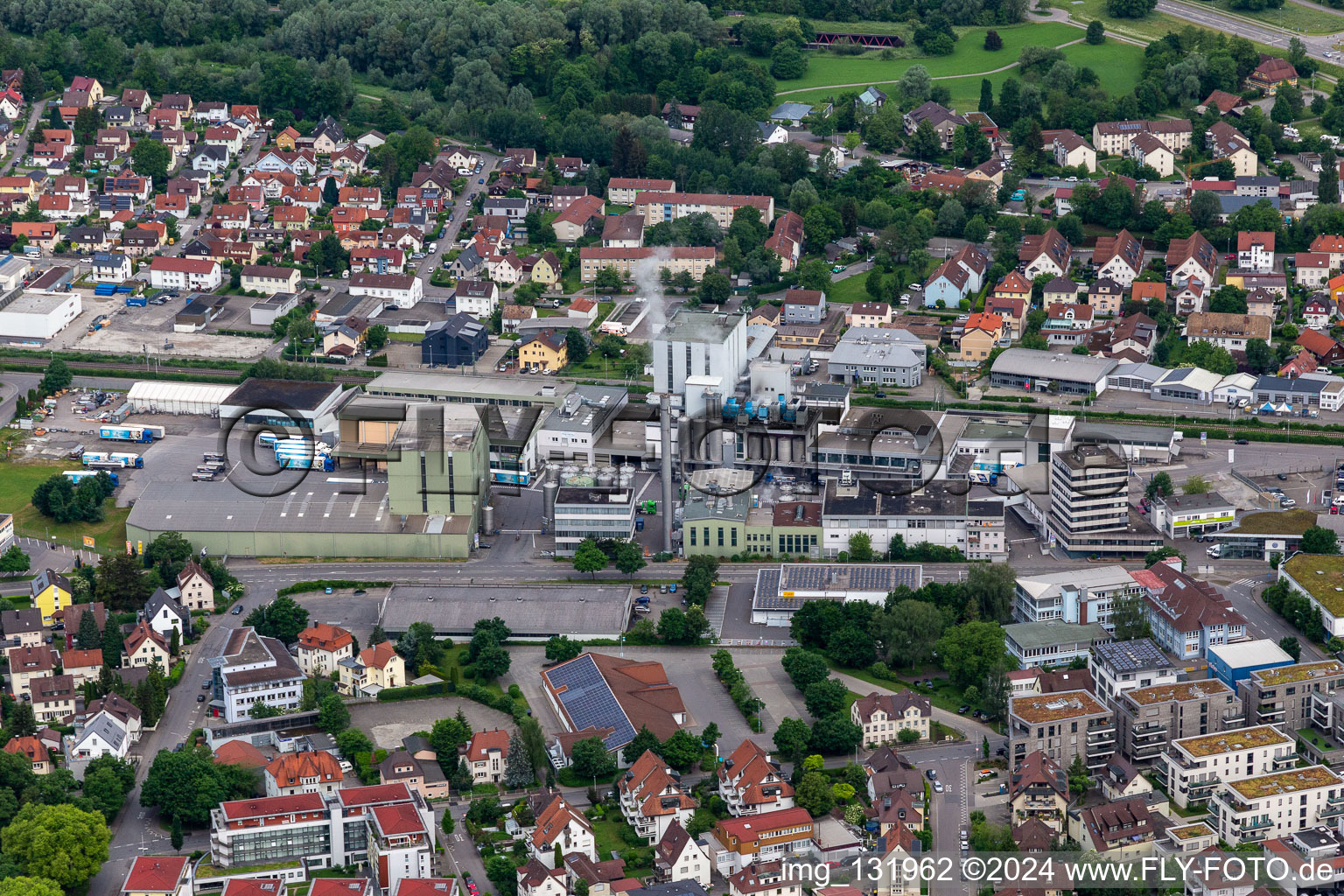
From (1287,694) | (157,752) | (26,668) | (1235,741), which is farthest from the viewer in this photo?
(26,668)

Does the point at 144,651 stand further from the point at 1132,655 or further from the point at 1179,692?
the point at 1179,692

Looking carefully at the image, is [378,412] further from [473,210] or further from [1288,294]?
[1288,294]

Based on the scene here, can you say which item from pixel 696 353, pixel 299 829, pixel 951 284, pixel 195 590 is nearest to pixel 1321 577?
pixel 696 353

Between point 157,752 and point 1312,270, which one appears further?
point 1312,270

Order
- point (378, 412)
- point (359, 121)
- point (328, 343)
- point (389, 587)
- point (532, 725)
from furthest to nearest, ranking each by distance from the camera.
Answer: point (359, 121) < point (328, 343) < point (378, 412) < point (389, 587) < point (532, 725)

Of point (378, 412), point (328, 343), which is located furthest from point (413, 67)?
point (378, 412)

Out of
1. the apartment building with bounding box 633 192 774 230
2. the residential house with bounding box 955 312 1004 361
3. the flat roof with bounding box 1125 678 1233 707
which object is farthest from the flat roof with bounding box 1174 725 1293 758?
the apartment building with bounding box 633 192 774 230

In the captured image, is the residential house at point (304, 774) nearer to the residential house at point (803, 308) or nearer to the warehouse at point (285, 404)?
the warehouse at point (285, 404)
